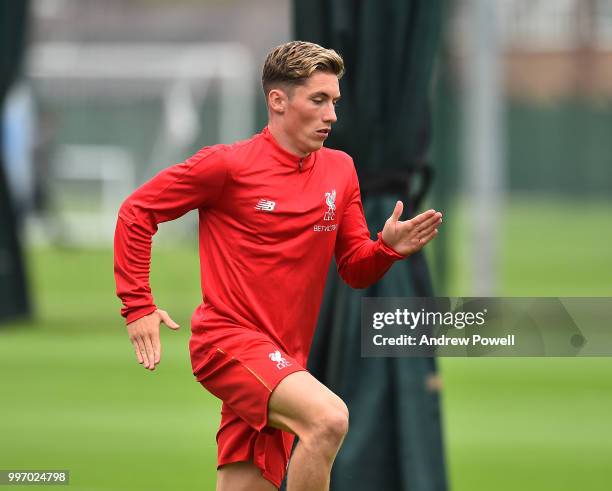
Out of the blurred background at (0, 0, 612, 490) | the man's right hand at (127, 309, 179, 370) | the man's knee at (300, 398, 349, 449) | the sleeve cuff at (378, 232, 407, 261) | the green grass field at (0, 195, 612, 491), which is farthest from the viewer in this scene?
the blurred background at (0, 0, 612, 490)

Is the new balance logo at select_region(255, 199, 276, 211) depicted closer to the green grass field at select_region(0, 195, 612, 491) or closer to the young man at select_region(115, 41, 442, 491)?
the young man at select_region(115, 41, 442, 491)

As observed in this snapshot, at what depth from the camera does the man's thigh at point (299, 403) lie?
4.10m

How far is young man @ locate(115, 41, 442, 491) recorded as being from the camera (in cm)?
426

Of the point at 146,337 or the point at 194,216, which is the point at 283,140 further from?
the point at 194,216

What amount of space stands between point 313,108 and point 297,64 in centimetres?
14

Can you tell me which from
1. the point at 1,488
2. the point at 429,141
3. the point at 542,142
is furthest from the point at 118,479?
the point at 542,142

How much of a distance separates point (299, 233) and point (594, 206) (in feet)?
107

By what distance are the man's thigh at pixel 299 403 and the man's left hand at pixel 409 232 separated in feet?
1.67

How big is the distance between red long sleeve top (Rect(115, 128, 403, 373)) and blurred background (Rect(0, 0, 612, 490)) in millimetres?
1426

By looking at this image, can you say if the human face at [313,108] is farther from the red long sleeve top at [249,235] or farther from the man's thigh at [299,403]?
the man's thigh at [299,403]

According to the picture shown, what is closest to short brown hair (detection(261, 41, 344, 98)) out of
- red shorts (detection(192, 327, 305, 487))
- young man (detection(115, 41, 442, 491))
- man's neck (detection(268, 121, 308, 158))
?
young man (detection(115, 41, 442, 491))

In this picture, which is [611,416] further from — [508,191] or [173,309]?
[508,191]

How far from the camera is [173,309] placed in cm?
1441

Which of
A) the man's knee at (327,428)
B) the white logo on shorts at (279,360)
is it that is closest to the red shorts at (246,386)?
the white logo on shorts at (279,360)
